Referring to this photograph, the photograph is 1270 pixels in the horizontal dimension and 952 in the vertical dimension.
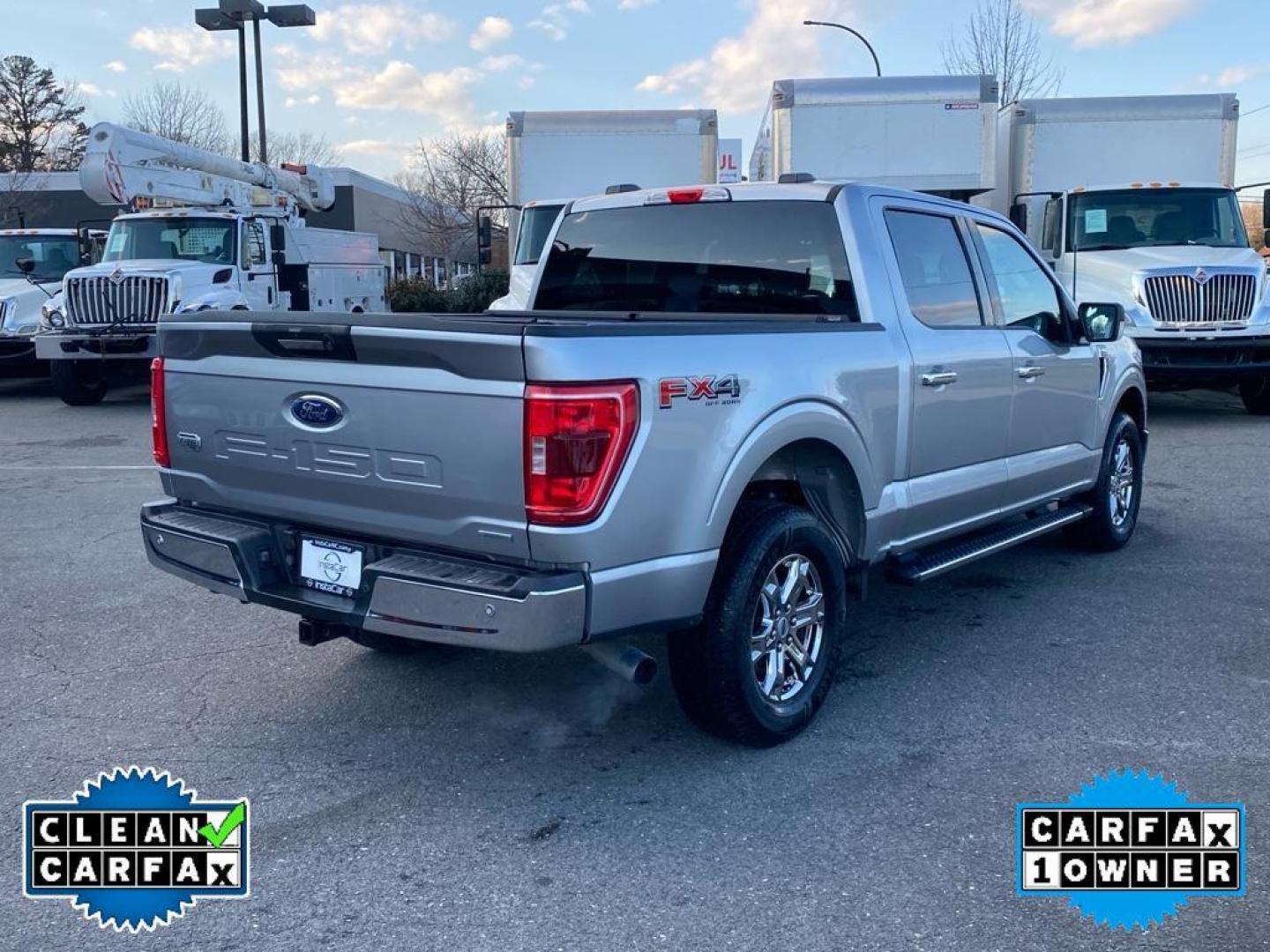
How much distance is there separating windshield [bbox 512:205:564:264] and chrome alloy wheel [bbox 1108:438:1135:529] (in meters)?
8.28

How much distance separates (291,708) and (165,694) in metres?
0.54

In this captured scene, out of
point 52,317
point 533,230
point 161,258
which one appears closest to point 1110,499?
point 533,230

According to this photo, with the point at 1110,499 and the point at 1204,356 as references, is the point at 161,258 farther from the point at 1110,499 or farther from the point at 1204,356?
the point at 1110,499

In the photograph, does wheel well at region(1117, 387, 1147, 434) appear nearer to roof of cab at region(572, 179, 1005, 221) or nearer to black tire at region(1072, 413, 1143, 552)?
black tire at region(1072, 413, 1143, 552)

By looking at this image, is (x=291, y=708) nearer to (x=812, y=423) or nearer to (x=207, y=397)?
(x=207, y=397)

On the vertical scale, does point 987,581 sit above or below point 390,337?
below

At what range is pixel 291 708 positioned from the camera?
4582 millimetres

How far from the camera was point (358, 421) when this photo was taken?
3.74 meters

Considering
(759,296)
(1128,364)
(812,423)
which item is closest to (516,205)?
(1128,364)

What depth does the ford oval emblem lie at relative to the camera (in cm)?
379

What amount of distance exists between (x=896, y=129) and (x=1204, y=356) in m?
4.07

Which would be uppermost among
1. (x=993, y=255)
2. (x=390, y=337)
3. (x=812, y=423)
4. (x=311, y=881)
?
(x=993, y=255)

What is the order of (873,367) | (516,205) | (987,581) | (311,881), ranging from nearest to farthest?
(311,881) → (873,367) → (987,581) → (516,205)

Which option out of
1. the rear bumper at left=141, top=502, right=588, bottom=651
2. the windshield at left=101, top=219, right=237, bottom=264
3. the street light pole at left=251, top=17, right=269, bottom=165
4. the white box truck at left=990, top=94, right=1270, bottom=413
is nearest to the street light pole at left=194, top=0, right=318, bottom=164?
the street light pole at left=251, top=17, right=269, bottom=165
